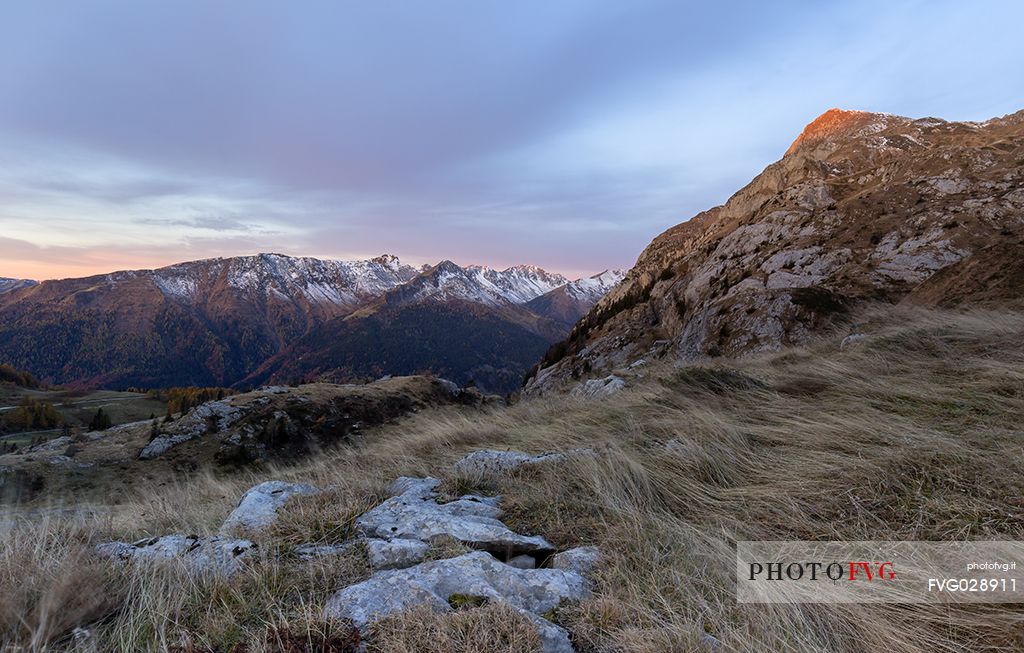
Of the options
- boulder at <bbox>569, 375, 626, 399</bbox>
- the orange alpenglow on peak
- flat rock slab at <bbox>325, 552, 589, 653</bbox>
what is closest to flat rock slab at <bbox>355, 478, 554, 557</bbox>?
flat rock slab at <bbox>325, 552, 589, 653</bbox>

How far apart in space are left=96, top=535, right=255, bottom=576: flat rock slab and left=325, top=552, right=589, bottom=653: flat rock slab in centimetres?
119

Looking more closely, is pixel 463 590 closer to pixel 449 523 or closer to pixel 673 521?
pixel 449 523

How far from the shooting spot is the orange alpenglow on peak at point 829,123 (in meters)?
73.3

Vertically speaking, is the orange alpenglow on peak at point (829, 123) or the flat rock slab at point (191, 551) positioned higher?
the orange alpenglow on peak at point (829, 123)

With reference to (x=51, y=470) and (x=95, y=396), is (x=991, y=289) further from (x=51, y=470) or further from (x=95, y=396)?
(x=95, y=396)

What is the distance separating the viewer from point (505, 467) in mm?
5828

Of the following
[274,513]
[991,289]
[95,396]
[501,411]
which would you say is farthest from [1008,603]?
[95,396]

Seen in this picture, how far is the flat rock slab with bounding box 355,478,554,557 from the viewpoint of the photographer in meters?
3.54

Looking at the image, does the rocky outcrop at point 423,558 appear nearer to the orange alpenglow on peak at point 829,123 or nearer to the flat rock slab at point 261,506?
the flat rock slab at point 261,506

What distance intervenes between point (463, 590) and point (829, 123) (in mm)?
106035

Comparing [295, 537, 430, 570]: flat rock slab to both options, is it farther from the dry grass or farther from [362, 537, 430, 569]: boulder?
the dry grass

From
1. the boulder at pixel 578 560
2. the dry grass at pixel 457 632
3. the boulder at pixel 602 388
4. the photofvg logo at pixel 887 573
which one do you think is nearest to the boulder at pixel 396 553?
the dry grass at pixel 457 632

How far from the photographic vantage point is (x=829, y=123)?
268 ft

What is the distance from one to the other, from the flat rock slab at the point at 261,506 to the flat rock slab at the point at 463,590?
1966 millimetres
